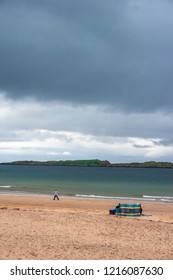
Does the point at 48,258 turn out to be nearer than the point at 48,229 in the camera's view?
Yes

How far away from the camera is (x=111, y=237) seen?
14703mm

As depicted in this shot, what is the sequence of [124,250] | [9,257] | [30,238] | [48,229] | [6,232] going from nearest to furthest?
[9,257]
[124,250]
[30,238]
[6,232]
[48,229]

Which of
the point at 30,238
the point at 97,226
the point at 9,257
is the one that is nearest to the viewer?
the point at 9,257

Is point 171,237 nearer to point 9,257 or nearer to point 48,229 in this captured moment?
point 48,229
